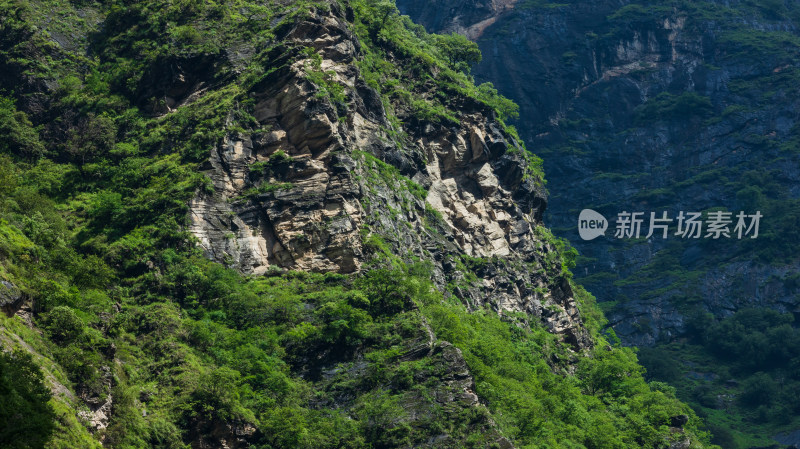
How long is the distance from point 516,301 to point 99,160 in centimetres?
3891

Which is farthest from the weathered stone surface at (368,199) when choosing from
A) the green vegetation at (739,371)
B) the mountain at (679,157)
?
the mountain at (679,157)

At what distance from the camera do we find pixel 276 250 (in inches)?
2356

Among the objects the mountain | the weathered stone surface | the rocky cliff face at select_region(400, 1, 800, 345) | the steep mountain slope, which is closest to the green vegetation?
the mountain

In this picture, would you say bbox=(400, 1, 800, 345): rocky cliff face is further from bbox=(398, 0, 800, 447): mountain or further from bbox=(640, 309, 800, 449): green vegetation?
bbox=(640, 309, 800, 449): green vegetation

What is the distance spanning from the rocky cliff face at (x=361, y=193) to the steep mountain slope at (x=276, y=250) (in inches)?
8.4

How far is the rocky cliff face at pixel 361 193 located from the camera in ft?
196

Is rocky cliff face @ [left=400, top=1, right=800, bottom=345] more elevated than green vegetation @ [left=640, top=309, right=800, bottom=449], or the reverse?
rocky cliff face @ [left=400, top=1, right=800, bottom=345]

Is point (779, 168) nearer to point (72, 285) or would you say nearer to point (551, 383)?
point (551, 383)

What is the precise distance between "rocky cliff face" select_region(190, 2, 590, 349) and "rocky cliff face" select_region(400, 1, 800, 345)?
166 ft

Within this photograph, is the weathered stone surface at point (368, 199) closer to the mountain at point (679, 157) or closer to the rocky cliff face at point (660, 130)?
the mountain at point (679, 157)

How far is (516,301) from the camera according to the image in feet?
251

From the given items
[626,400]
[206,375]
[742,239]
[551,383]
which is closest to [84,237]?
[206,375]

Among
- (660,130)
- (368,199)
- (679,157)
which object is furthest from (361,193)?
(660,130)

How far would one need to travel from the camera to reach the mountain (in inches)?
4587
